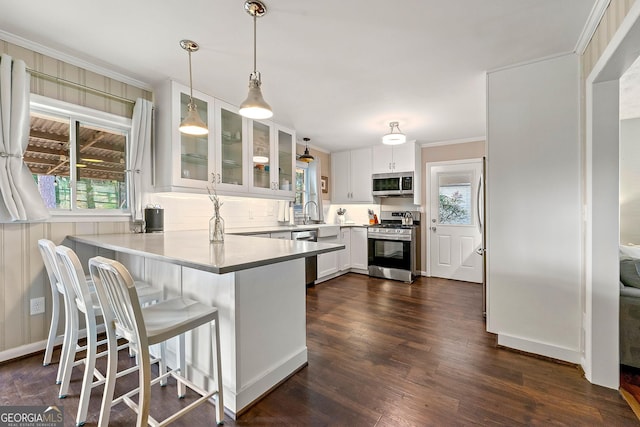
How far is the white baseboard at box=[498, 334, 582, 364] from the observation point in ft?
6.76

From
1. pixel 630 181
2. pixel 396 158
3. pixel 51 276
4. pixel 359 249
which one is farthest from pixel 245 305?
pixel 630 181

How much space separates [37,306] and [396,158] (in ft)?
15.7

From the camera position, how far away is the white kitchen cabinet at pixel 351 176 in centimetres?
524

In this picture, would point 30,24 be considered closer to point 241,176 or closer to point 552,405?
point 241,176

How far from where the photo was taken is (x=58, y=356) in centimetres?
214

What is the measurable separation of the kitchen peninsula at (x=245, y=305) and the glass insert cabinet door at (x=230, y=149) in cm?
135

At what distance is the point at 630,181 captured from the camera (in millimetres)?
3814

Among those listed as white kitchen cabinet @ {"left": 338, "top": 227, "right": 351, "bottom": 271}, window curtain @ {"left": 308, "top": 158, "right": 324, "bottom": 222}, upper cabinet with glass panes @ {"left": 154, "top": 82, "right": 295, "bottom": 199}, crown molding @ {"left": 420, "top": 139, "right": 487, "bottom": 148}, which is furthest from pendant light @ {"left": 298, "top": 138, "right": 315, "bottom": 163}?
crown molding @ {"left": 420, "top": 139, "right": 487, "bottom": 148}

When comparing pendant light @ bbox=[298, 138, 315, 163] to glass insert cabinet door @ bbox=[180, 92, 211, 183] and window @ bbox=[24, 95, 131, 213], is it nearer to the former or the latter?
glass insert cabinet door @ bbox=[180, 92, 211, 183]

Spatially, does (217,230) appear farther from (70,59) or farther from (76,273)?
(70,59)

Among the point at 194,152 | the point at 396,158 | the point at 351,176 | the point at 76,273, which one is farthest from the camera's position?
the point at 351,176

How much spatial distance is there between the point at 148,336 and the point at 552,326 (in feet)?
8.84

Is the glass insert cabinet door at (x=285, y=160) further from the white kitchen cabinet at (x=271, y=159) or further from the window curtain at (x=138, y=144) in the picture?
the window curtain at (x=138, y=144)

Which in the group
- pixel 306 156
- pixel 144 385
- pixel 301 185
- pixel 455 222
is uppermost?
pixel 306 156
